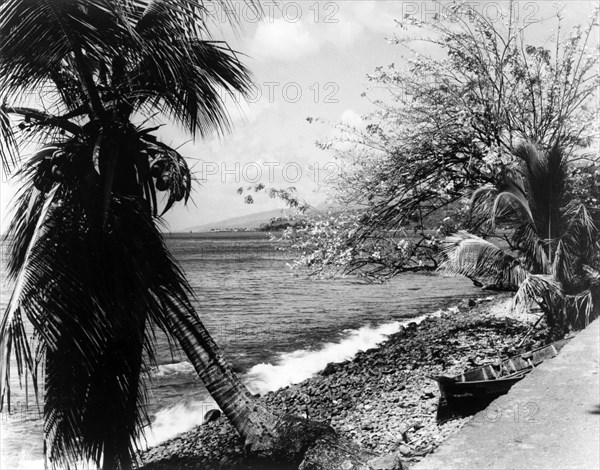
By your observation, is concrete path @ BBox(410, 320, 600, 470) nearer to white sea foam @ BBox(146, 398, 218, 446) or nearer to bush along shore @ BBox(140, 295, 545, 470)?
bush along shore @ BBox(140, 295, 545, 470)

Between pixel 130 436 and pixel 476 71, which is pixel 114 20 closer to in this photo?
pixel 130 436

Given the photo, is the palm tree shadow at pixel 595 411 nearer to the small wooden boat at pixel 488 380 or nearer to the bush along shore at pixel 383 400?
the bush along shore at pixel 383 400

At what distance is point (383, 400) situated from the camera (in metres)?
11.2

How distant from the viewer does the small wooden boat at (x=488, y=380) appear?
860cm

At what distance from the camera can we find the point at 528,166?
9.61 m

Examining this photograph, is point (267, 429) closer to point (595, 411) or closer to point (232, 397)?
point (232, 397)

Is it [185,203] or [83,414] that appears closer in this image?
[83,414]

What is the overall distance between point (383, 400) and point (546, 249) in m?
4.20

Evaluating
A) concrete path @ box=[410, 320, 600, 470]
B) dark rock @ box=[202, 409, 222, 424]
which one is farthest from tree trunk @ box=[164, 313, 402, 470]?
dark rock @ box=[202, 409, 222, 424]

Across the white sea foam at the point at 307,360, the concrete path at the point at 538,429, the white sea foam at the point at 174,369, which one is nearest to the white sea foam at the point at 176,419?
the white sea foam at the point at 307,360

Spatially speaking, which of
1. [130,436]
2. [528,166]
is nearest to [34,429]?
[130,436]

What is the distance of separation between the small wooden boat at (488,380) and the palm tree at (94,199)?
16.4 feet

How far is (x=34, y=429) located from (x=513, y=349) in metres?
10.9

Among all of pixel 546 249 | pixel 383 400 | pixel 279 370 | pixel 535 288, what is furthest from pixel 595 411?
pixel 279 370
